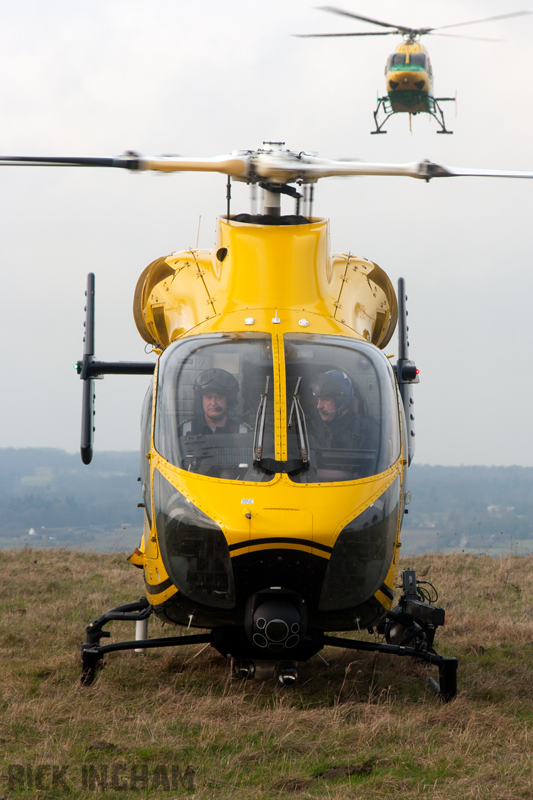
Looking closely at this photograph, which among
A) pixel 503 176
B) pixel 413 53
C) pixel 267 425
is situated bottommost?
pixel 267 425

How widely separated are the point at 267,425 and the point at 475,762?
2.50 m

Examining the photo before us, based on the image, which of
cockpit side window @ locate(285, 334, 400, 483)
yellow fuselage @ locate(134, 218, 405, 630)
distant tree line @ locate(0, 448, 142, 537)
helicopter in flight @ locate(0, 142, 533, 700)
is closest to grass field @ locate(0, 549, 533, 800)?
helicopter in flight @ locate(0, 142, 533, 700)

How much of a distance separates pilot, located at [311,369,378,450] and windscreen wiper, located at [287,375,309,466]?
0.36ft

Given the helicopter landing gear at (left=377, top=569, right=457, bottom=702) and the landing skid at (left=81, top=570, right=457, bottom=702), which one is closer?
the landing skid at (left=81, top=570, right=457, bottom=702)

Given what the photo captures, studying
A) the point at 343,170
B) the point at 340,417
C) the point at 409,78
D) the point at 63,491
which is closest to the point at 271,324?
the point at 340,417

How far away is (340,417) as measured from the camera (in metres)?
6.27

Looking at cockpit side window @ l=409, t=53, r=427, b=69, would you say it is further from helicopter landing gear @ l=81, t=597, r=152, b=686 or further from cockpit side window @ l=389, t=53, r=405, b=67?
helicopter landing gear @ l=81, t=597, r=152, b=686

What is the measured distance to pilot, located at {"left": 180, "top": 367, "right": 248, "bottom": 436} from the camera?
20.2ft

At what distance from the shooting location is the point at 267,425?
6105 mm

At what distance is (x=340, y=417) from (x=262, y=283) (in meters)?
1.64

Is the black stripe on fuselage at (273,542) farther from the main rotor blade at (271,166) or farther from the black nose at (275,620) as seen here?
the main rotor blade at (271,166)

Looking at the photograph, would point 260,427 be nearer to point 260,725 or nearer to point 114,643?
point 260,725

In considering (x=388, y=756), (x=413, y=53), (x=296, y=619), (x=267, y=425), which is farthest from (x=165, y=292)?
(x=413, y=53)

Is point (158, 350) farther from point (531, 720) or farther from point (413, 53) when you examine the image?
point (413, 53)
